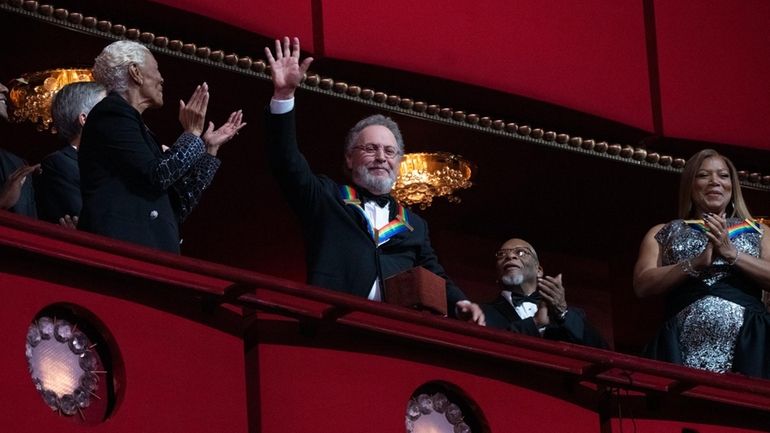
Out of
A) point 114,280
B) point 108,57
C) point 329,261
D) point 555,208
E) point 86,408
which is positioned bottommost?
point 86,408

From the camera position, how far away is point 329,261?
17.0 feet

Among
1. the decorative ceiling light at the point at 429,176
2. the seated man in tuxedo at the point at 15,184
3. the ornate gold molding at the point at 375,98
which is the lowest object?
the seated man in tuxedo at the point at 15,184

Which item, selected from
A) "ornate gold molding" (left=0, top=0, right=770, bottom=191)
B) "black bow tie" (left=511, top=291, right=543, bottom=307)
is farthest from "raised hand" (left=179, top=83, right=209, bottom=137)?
"black bow tie" (left=511, top=291, right=543, bottom=307)

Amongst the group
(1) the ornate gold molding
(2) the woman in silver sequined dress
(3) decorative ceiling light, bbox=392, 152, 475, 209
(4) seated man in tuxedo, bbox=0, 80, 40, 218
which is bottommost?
(2) the woman in silver sequined dress

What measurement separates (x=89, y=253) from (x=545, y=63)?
3229 millimetres

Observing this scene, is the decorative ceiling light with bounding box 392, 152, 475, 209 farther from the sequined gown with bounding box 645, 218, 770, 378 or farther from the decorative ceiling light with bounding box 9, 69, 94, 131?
the sequined gown with bounding box 645, 218, 770, 378

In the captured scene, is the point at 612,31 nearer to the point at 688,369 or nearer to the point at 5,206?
the point at 688,369

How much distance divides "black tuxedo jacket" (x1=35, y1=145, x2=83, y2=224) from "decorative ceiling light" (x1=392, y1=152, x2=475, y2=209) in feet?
7.29

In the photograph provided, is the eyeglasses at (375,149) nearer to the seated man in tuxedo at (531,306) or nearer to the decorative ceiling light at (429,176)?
the seated man in tuxedo at (531,306)

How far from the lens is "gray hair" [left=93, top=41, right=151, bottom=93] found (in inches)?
194

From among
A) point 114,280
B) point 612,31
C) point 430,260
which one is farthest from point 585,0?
point 114,280

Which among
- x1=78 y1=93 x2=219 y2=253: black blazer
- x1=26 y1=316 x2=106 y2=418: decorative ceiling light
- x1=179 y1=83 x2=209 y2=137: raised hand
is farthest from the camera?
x1=179 y1=83 x2=209 y2=137: raised hand

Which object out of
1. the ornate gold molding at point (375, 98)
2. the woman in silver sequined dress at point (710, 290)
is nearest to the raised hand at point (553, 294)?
the woman in silver sequined dress at point (710, 290)

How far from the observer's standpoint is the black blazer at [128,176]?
463 centimetres
